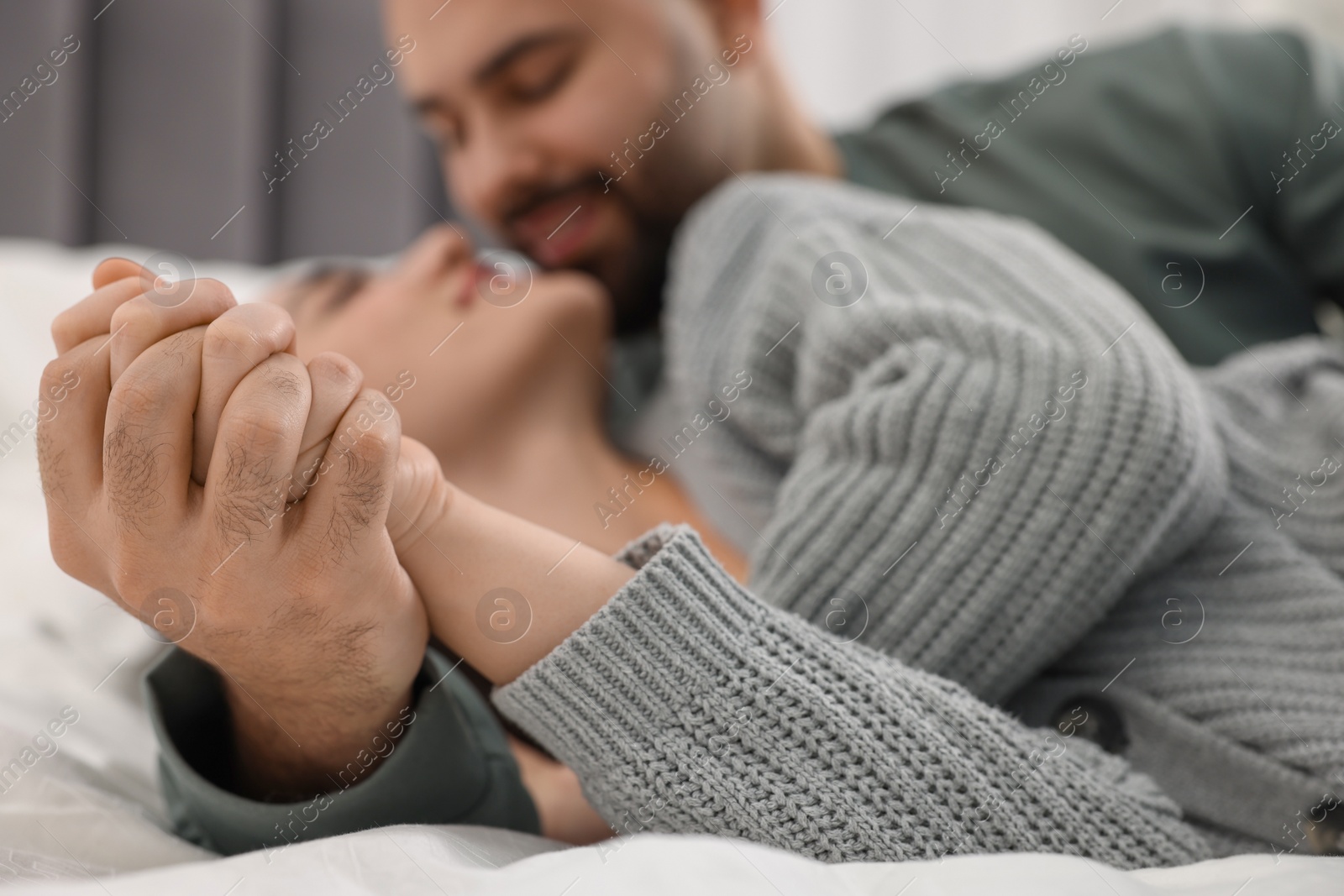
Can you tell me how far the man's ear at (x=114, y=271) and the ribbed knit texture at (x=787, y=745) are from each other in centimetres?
23

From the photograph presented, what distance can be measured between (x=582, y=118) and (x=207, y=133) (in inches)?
22.5

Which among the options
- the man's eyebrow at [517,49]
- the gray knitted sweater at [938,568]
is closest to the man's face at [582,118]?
the man's eyebrow at [517,49]

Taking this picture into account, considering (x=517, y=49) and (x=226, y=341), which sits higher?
(x=517, y=49)

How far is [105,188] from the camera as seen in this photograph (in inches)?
45.5

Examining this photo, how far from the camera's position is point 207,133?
1.16m

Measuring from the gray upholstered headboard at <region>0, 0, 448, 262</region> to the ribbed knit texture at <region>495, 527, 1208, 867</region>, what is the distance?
992 millimetres

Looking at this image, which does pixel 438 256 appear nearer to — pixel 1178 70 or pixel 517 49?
pixel 517 49

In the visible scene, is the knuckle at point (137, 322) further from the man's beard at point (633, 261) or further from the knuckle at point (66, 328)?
the man's beard at point (633, 261)

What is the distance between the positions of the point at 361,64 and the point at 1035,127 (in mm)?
846

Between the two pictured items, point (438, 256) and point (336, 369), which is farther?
point (438, 256)

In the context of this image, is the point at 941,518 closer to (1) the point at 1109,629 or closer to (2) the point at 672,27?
(1) the point at 1109,629

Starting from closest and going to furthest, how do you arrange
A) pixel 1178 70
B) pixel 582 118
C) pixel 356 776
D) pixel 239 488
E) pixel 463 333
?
pixel 239 488
pixel 356 776
pixel 463 333
pixel 582 118
pixel 1178 70

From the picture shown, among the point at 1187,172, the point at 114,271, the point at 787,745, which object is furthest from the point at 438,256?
the point at 1187,172

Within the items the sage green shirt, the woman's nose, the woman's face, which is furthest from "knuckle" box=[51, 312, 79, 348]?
the sage green shirt
